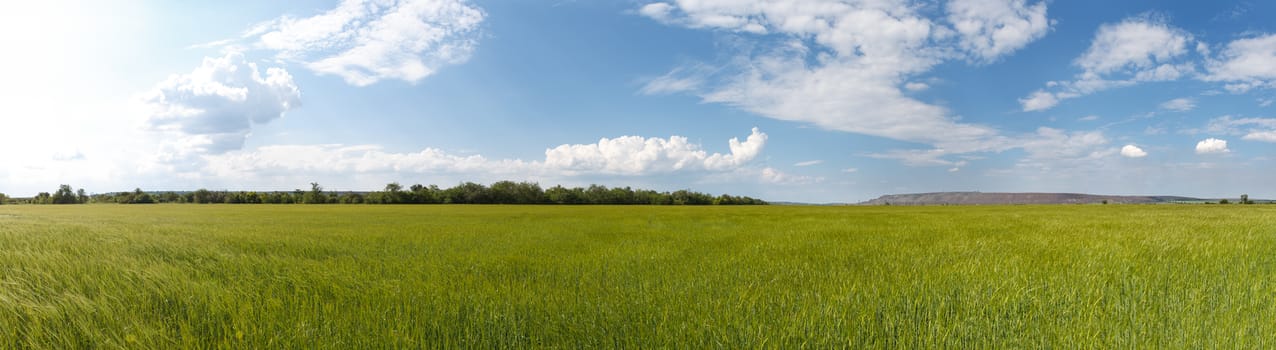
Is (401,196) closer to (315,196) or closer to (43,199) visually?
(315,196)

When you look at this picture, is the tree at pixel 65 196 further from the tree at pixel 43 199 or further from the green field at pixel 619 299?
the green field at pixel 619 299

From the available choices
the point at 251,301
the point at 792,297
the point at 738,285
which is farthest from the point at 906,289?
the point at 251,301

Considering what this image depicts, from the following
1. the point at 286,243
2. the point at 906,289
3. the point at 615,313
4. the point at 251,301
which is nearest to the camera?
the point at 615,313

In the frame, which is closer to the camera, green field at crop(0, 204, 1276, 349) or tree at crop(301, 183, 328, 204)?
green field at crop(0, 204, 1276, 349)

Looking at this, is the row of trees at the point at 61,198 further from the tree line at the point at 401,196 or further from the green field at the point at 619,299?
the green field at the point at 619,299

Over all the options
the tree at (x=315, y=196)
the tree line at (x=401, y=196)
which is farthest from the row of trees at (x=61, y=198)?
the tree at (x=315, y=196)

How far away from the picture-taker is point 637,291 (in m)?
4.81

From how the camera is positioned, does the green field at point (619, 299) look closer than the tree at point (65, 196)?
Yes

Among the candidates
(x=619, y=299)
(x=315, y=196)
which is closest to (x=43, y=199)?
(x=315, y=196)

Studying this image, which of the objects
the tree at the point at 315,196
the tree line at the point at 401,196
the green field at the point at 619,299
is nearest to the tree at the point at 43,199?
the tree line at the point at 401,196

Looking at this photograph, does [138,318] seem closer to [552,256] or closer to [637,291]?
[637,291]

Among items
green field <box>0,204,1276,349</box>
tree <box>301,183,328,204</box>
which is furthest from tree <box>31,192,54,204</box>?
green field <box>0,204,1276,349</box>

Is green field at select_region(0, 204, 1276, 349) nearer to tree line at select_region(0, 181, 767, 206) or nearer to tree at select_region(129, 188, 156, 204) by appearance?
tree line at select_region(0, 181, 767, 206)

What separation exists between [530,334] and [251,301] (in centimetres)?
270
